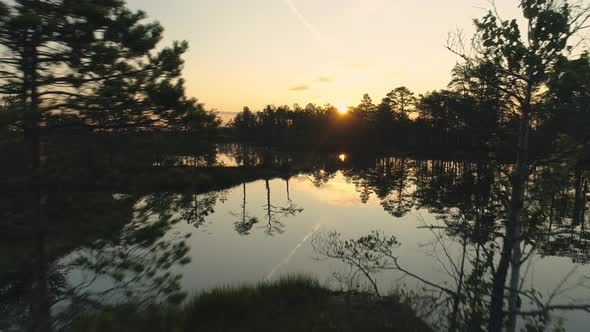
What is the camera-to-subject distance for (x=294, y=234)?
87.4 ft

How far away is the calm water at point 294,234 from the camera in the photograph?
651cm

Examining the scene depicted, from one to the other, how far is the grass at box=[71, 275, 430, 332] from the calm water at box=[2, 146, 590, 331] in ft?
6.18

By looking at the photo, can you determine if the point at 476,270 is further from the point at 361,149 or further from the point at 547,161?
the point at 361,149

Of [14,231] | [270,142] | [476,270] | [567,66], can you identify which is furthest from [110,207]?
[270,142]

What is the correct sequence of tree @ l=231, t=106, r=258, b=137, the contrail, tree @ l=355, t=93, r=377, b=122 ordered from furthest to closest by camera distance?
tree @ l=231, t=106, r=258, b=137, tree @ l=355, t=93, r=377, b=122, the contrail

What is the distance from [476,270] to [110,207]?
7.08 metres

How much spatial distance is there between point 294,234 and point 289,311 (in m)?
12.9

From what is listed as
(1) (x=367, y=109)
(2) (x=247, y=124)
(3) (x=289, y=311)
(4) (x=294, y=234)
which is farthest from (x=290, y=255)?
(2) (x=247, y=124)

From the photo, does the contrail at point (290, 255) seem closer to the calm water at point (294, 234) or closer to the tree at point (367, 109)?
the calm water at point (294, 234)

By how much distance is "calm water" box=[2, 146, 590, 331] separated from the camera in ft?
21.4

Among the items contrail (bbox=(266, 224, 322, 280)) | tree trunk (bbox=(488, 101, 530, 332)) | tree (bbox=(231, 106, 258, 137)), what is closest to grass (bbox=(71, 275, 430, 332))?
contrail (bbox=(266, 224, 322, 280))

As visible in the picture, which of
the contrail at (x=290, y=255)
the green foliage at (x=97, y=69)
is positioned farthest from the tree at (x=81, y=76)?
the contrail at (x=290, y=255)

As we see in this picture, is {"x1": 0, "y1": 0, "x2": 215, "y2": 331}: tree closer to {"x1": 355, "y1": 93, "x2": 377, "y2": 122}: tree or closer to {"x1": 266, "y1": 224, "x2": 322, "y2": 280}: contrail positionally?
{"x1": 266, "y1": 224, "x2": 322, "y2": 280}: contrail

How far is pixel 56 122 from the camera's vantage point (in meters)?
6.88
